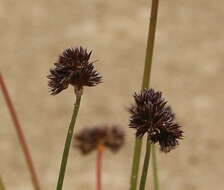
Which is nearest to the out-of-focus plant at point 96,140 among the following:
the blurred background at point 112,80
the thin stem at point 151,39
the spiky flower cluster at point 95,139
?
the spiky flower cluster at point 95,139

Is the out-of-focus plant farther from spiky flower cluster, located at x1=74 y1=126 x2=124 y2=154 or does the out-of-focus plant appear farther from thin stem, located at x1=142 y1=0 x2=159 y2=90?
thin stem, located at x1=142 y1=0 x2=159 y2=90

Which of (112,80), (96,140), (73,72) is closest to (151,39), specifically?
(73,72)

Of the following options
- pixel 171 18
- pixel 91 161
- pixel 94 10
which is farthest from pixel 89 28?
pixel 91 161

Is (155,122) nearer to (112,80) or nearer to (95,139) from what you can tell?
(95,139)

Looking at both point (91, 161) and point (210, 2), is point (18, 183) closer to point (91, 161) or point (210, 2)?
point (91, 161)

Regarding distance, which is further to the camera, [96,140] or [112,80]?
[112,80]
